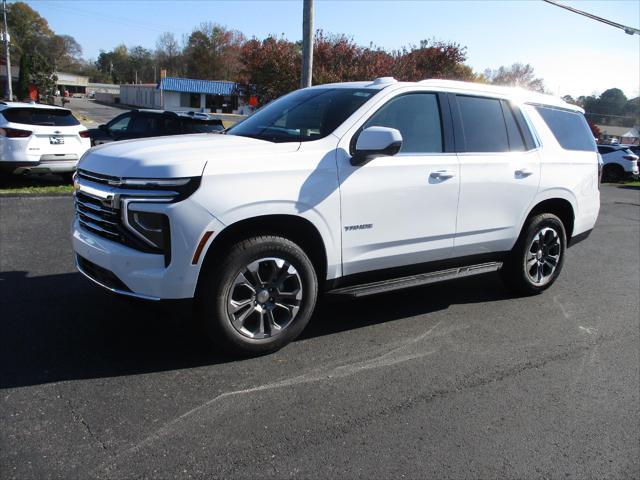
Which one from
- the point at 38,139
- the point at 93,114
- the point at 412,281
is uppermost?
the point at 93,114

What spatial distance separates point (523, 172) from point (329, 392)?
9.79 ft

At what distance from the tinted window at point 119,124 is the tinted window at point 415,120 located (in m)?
9.66

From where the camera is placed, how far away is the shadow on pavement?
148 inches

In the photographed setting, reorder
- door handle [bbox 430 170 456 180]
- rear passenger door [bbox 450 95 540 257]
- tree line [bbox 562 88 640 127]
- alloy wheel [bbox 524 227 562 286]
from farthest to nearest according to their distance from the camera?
tree line [bbox 562 88 640 127] < alloy wheel [bbox 524 227 562 286] < rear passenger door [bbox 450 95 540 257] < door handle [bbox 430 170 456 180]

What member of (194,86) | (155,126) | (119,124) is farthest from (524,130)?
(194,86)

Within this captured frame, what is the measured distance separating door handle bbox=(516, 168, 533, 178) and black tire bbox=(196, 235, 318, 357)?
2375 millimetres

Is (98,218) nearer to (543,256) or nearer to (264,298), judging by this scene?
(264,298)

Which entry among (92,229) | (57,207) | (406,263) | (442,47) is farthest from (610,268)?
(442,47)

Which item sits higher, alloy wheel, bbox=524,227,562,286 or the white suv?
the white suv

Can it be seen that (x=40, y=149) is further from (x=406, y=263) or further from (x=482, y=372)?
(x=482, y=372)

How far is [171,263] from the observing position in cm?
357

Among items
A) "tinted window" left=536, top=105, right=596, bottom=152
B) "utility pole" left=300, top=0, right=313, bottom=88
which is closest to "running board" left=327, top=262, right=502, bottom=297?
"tinted window" left=536, top=105, right=596, bottom=152

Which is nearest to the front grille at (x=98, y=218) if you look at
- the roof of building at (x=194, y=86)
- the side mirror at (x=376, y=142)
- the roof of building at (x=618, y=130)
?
the side mirror at (x=376, y=142)

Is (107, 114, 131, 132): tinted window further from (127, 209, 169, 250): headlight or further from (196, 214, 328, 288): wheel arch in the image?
(127, 209, 169, 250): headlight
